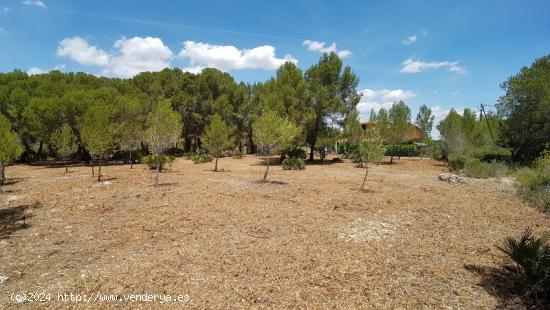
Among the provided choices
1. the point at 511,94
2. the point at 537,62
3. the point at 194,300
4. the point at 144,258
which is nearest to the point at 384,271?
the point at 194,300

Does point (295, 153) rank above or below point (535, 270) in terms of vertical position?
above

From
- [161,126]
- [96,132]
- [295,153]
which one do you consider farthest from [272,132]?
[295,153]

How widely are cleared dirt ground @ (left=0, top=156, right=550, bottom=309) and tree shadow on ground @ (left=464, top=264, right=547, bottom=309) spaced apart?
0.06 metres

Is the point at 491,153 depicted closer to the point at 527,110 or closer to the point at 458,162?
the point at 527,110

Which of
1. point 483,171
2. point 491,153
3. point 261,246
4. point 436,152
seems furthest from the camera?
point 436,152

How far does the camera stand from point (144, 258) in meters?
7.72

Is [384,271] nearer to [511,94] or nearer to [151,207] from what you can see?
[151,207]

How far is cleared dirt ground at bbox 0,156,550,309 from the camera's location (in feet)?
20.6

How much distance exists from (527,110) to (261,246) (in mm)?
32555

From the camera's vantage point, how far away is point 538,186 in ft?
51.5

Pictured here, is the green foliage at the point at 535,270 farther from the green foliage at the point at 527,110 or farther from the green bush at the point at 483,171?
the green foliage at the point at 527,110

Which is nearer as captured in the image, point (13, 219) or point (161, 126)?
point (13, 219)

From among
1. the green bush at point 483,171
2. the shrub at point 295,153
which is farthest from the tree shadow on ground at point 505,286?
the shrub at point 295,153

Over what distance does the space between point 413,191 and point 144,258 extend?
536 inches
